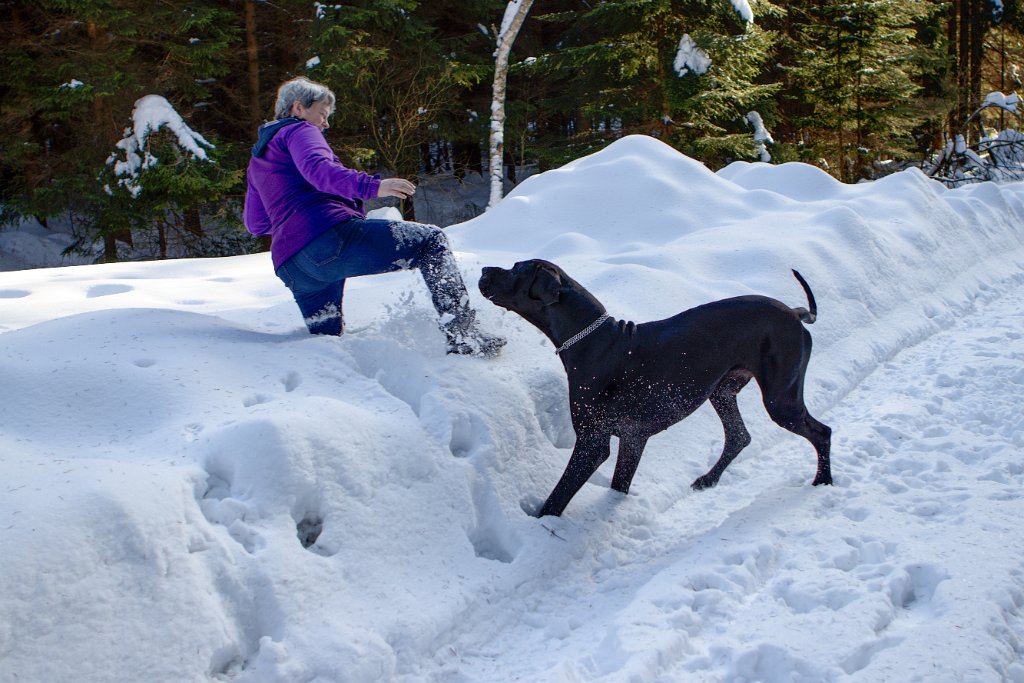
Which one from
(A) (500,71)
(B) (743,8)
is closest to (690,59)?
(B) (743,8)

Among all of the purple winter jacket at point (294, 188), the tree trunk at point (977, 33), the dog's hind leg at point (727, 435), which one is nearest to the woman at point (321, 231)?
the purple winter jacket at point (294, 188)

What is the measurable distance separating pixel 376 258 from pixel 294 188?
560mm

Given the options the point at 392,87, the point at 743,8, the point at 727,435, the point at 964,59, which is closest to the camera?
the point at 727,435

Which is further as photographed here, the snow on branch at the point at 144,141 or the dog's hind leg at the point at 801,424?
the snow on branch at the point at 144,141

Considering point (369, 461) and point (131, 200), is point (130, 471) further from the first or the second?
point (131, 200)

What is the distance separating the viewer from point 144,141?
44.2 ft

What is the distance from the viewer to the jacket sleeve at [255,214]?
433 cm

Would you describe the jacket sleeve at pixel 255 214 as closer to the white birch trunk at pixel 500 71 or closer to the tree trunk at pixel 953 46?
the white birch trunk at pixel 500 71

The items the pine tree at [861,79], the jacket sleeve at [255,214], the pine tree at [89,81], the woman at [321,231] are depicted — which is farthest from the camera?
the pine tree at [861,79]

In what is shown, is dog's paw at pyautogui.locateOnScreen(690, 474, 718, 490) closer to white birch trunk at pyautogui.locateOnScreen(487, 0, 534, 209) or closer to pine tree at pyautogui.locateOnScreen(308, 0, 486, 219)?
white birch trunk at pyautogui.locateOnScreen(487, 0, 534, 209)

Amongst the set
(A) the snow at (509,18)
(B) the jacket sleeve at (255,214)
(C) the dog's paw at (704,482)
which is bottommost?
(C) the dog's paw at (704,482)

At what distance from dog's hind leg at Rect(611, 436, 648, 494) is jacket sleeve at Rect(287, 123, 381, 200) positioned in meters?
1.65

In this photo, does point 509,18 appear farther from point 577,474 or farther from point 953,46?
point 953,46

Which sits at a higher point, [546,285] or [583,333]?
[546,285]
